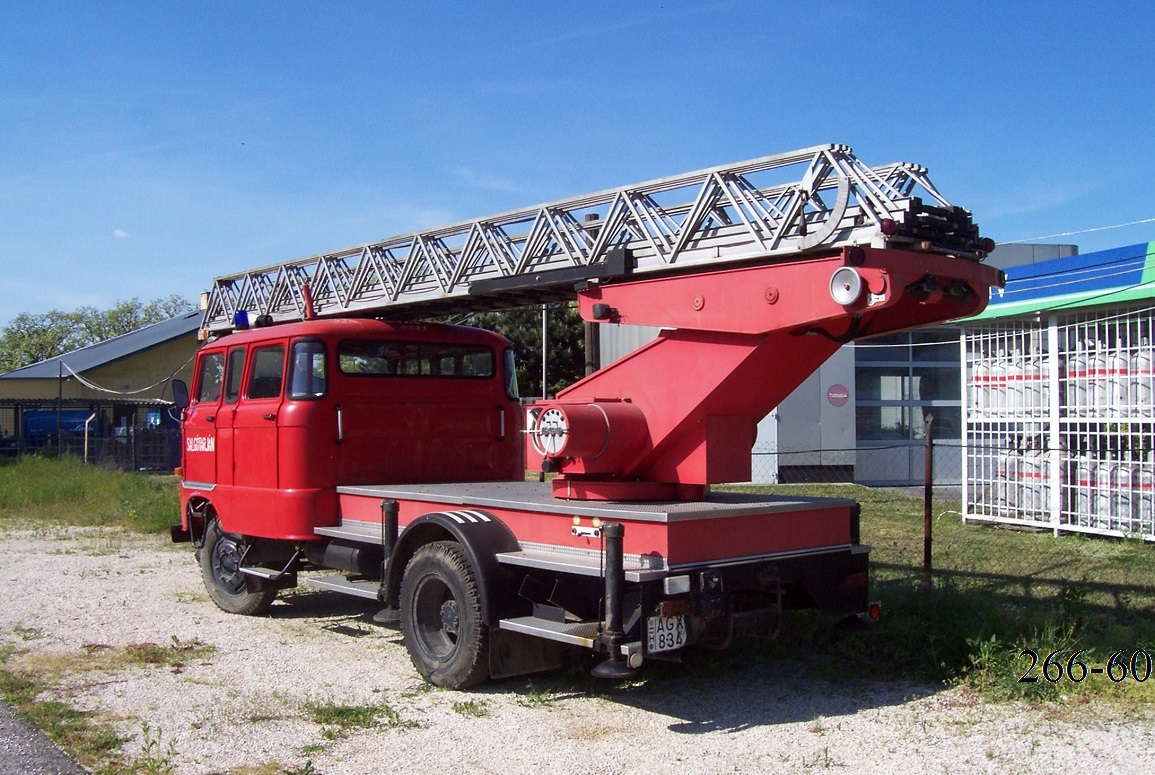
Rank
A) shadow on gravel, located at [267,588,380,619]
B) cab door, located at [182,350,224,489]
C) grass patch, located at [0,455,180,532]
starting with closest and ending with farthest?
shadow on gravel, located at [267,588,380,619] < cab door, located at [182,350,224,489] < grass patch, located at [0,455,180,532]

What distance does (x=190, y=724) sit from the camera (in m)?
5.91

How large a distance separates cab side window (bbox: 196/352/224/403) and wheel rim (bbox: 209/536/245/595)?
1.36 meters

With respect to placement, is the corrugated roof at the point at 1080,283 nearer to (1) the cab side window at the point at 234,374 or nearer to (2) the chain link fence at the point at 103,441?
(1) the cab side window at the point at 234,374

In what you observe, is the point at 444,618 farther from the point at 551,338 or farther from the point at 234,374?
the point at 551,338

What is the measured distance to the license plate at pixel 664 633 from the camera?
215 inches

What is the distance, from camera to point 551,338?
3403cm

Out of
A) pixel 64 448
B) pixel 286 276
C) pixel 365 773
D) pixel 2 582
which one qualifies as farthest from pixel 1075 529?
pixel 64 448

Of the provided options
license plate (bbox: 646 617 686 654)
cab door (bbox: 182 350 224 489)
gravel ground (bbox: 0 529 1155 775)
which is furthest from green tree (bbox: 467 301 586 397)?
license plate (bbox: 646 617 686 654)

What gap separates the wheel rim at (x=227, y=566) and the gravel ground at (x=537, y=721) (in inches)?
34.8

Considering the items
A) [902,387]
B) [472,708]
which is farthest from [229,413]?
[902,387]

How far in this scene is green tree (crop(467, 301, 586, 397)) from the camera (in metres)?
33.5

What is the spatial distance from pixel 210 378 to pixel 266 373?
4.20 feet

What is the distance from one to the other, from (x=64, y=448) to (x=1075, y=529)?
2509 centimetres

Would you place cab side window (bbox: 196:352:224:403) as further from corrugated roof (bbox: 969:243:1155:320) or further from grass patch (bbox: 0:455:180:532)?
corrugated roof (bbox: 969:243:1155:320)
